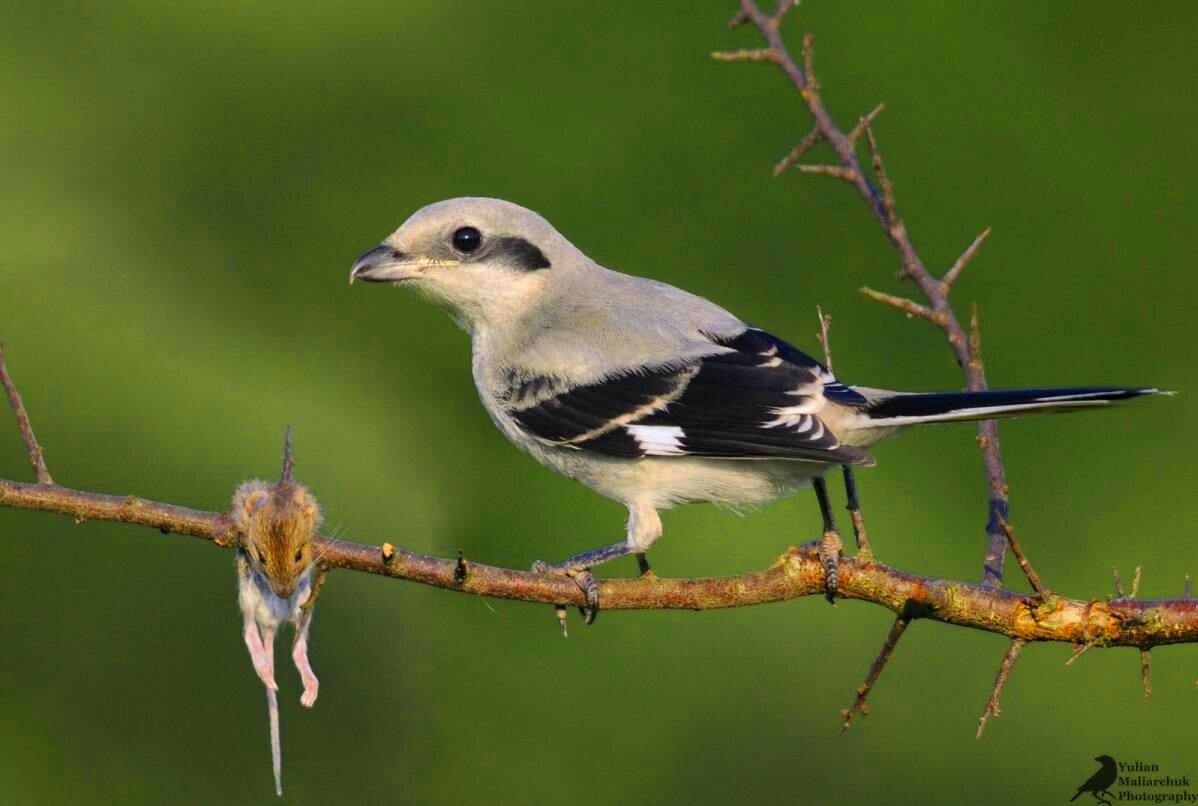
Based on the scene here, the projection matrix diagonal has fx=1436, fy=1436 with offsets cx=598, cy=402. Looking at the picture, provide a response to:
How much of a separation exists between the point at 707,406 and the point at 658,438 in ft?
0.35

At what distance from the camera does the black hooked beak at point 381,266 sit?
290 centimetres

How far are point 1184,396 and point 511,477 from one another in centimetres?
187

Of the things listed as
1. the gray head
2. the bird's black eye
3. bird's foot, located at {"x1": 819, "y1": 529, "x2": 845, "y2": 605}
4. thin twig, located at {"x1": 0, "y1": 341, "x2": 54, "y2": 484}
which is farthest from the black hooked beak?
bird's foot, located at {"x1": 819, "y1": 529, "x2": 845, "y2": 605}

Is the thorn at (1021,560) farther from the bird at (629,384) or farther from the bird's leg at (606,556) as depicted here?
the bird's leg at (606,556)

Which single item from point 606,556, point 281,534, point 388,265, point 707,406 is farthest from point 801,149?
point 281,534

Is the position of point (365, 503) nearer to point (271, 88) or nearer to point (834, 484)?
point (834, 484)

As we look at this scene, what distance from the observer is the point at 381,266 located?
114 inches

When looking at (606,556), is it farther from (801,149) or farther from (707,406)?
(801,149)

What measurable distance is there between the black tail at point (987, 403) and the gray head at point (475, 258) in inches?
33.5

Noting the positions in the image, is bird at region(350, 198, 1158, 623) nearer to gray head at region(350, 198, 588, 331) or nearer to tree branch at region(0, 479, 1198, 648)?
gray head at region(350, 198, 588, 331)

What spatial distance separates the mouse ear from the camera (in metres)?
1.96

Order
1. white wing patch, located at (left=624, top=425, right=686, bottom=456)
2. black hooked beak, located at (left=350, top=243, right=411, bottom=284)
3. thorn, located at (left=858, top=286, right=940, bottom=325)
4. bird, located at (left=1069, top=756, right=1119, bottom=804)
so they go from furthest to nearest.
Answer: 1. black hooked beak, located at (left=350, top=243, right=411, bottom=284)
2. white wing patch, located at (left=624, top=425, right=686, bottom=456)
3. bird, located at (left=1069, top=756, right=1119, bottom=804)
4. thorn, located at (left=858, top=286, right=940, bottom=325)

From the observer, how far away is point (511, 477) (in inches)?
156

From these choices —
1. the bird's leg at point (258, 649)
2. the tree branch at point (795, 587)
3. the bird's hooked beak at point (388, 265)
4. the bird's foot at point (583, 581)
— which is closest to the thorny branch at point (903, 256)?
the tree branch at point (795, 587)
